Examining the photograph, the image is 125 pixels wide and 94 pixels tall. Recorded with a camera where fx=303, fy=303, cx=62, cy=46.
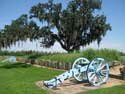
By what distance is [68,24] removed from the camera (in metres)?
37.8

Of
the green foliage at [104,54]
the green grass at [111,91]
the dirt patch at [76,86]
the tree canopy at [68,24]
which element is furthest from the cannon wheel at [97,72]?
the tree canopy at [68,24]

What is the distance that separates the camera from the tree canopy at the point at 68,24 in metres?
37.4

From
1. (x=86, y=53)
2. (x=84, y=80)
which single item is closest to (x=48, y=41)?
(x=86, y=53)

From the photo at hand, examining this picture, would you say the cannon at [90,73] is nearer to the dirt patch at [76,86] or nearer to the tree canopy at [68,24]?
the dirt patch at [76,86]

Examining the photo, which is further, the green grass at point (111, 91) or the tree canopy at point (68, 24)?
the tree canopy at point (68, 24)

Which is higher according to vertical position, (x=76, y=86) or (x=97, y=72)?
(x=97, y=72)

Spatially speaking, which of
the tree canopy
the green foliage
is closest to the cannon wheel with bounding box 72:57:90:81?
the green foliage

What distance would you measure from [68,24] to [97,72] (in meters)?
24.5

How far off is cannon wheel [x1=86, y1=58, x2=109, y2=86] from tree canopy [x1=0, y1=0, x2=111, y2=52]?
900 inches

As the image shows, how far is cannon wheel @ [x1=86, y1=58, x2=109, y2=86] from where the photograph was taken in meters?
13.4

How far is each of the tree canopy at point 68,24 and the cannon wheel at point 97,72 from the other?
22871 mm

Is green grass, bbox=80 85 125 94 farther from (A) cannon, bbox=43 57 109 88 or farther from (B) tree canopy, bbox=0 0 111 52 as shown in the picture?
(B) tree canopy, bbox=0 0 111 52

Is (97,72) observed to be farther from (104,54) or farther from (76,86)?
(104,54)

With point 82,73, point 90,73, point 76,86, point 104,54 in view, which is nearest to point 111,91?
point 90,73
